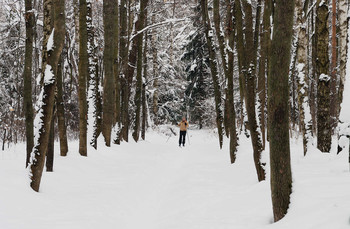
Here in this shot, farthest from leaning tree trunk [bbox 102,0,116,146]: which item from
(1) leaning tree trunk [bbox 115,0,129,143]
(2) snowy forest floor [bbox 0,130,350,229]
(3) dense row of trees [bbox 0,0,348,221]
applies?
(2) snowy forest floor [bbox 0,130,350,229]

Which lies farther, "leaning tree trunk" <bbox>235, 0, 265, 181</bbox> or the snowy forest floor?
"leaning tree trunk" <bbox>235, 0, 265, 181</bbox>

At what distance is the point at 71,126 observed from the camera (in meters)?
19.4

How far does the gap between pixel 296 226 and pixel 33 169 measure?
3900mm

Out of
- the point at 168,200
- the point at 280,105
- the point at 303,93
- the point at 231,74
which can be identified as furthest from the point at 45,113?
the point at 303,93

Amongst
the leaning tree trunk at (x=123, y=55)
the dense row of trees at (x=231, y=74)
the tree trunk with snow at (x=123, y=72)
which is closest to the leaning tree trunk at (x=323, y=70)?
the dense row of trees at (x=231, y=74)

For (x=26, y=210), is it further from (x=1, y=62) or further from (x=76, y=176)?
(x=1, y=62)

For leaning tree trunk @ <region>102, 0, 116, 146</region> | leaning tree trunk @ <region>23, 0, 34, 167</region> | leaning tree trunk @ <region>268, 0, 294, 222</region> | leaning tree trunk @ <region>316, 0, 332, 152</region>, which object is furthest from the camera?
leaning tree trunk @ <region>102, 0, 116, 146</region>

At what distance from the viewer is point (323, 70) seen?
7117 mm

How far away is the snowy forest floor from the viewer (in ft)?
11.1

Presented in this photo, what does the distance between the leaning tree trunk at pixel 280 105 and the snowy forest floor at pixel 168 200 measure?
6.5 inches

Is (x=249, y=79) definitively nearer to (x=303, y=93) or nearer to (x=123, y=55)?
(x=303, y=93)

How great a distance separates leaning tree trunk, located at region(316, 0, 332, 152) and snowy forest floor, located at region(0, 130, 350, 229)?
2.05 ft

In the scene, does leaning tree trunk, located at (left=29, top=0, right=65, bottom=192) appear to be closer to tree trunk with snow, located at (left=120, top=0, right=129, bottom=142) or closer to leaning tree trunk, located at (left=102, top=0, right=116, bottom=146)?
leaning tree trunk, located at (left=102, top=0, right=116, bottom=146)

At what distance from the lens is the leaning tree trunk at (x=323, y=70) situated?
7.04 meters
